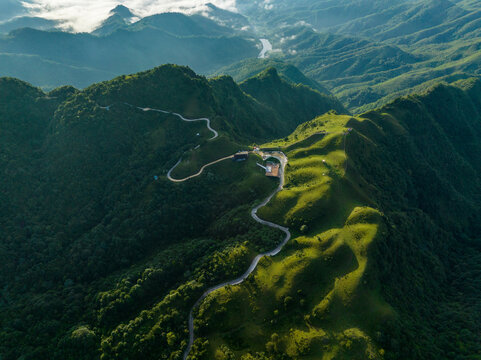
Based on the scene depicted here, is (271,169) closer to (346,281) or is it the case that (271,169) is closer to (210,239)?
(210,239)

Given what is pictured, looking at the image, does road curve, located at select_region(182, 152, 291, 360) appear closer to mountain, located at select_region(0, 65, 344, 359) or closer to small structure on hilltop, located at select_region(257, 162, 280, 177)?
mountain, located at select_region(0, 65, 344, 359)

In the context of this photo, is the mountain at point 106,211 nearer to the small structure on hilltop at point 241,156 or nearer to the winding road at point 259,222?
the winding road at point 259,222

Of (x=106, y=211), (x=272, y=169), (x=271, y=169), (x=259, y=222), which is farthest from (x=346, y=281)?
(x=106, y=211)

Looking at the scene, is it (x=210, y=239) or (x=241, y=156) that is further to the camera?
(x=241, y=156)

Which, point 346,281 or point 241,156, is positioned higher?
point 241,156

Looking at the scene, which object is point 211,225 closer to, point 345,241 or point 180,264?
point 180,264

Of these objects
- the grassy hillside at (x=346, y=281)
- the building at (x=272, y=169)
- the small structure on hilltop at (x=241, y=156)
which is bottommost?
the grassy hillside at (x=346, y=281)

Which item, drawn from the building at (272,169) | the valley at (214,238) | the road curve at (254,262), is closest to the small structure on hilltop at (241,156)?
the valley at (214,238)

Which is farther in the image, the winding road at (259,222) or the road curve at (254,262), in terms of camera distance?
the winding road at (259,222)

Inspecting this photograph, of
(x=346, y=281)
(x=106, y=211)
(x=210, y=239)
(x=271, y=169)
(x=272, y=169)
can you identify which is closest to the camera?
(x=346, y=281)

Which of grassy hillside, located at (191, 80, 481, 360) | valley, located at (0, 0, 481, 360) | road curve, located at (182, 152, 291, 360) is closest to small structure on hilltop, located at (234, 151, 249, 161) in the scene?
valley, located at (0, 0, 481, 360)
